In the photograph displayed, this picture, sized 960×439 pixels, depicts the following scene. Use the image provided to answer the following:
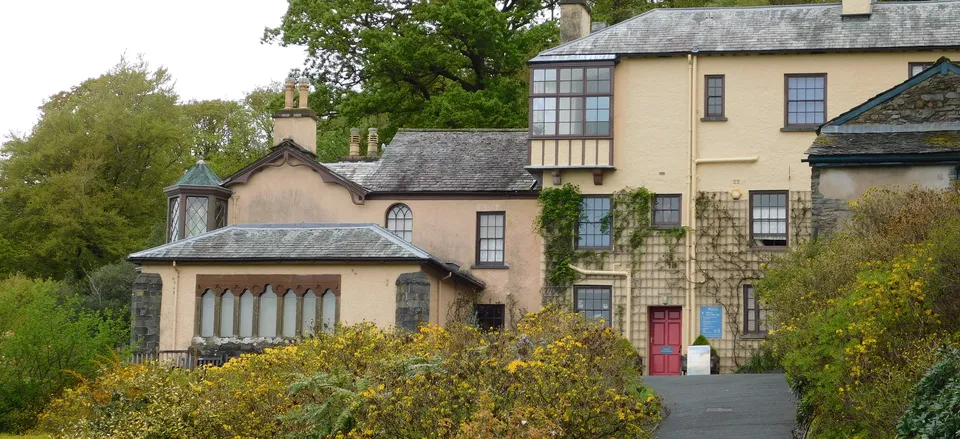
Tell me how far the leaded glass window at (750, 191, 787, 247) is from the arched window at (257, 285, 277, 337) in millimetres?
11526

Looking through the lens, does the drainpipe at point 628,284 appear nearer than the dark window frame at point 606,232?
Yes

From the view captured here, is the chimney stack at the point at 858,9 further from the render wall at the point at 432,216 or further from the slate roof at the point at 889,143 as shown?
the slate roof at the point at 889,143

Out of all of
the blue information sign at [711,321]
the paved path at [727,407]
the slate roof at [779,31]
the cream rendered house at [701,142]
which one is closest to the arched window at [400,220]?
the cream rendered house at [701,142]

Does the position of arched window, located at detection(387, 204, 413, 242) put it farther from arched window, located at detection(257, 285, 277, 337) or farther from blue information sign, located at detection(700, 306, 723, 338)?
blue information sign, located at detection(700, 306, 723, 338)

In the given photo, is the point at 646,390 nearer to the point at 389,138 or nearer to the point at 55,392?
the point at 55,392

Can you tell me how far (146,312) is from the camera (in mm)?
29516

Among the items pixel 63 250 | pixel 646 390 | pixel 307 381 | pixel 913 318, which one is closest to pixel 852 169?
pixel 646 390

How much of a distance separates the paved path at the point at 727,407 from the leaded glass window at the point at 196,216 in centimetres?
1340

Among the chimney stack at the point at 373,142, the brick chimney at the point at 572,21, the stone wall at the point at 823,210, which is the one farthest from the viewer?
the chimney stack at the point at 373,142

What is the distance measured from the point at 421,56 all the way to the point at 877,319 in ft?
92.7

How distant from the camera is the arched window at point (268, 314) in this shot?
29.3 meters

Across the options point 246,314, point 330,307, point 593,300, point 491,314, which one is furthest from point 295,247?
point 593,300

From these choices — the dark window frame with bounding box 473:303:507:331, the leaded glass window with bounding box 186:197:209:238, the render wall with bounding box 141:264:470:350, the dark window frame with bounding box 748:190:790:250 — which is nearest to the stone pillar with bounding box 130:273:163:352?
the render wall with bounding box 141:264:470:350

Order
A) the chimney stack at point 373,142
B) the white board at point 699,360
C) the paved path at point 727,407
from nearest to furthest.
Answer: the paved path at point 727,407, the white board at point 699,360, the chimney stack at point 373,142
